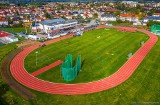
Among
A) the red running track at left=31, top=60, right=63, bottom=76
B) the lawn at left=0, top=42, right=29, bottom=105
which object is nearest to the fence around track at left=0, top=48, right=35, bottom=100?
the lawn at left=0, top=42, right=29, bottom=105

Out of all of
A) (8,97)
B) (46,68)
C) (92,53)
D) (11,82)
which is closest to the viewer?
(8,97)

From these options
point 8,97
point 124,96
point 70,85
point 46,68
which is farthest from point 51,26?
point 124,96

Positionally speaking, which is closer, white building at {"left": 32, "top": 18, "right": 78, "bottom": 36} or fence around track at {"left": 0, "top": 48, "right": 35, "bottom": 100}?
fence around track at {"left": 0, "top": 48, "right": 35, "bottom": 100}

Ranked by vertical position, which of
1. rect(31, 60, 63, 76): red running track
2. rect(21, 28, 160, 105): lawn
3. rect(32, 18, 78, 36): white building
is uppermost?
rect(32, 18, 78, 36): white building

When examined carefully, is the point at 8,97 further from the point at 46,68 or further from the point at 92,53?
the point at 92,53

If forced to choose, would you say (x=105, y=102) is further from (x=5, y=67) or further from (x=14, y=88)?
(x=5, y=67)

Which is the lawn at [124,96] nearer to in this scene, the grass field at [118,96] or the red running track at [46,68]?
the grass field at [118,96]

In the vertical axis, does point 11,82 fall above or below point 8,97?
above

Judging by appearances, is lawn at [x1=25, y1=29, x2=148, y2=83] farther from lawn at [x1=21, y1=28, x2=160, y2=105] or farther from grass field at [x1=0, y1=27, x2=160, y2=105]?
grass field at [x1=0, y1=27, x2=160, y2=105]

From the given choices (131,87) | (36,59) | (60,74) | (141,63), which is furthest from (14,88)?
(141,63)
